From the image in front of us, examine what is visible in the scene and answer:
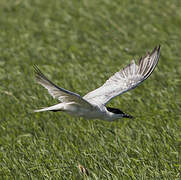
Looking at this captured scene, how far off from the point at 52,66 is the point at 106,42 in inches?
64.9

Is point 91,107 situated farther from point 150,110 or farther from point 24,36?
point 24,36

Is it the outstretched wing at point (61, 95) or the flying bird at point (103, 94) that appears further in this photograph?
the flying bird at point (103, 94)

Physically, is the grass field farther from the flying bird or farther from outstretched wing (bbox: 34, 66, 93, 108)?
outstretched wing (bbox: 34, 66, 93, 108)

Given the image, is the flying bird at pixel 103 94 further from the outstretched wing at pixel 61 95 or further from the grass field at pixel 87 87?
the grass field at pixel 87 87

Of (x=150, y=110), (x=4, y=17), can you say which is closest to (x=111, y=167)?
(x=150, y=110)

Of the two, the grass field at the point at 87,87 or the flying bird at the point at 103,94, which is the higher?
the flying bird at the point at 103,94

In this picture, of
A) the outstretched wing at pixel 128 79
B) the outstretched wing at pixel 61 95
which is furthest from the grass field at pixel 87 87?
the outstretched wing at pixel 61 95

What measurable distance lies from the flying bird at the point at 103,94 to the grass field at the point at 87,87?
49cm

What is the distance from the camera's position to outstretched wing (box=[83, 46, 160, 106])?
→ 6001mm

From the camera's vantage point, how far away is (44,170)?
5328 millimetres

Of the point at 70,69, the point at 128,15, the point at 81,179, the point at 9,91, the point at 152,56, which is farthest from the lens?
the point at 128,15

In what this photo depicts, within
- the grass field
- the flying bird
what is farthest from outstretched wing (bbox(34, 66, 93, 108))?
the grass field

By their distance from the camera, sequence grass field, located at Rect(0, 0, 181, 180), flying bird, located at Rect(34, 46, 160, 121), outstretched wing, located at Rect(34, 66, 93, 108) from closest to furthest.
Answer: outstretched wing, located at Rect(34, 66, 93, 108) < flying bird, located at Rect(34, 46, 160, 121) < grass field, located at Rect(0, 0, 181, 180)

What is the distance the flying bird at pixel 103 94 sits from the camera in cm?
489
